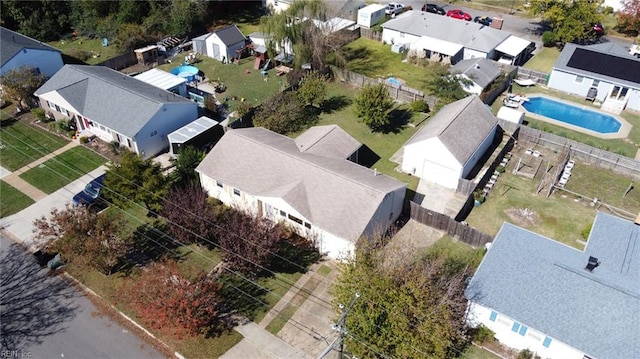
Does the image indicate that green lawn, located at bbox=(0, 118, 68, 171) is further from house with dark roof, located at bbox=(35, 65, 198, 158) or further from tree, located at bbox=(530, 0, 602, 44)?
tree, located at bbox=(530, 0, 602, 44)

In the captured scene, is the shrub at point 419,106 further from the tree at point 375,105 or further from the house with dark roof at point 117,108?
the house with dark roof at point 117,108

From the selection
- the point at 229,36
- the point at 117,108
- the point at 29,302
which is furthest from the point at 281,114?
the point at 29,302

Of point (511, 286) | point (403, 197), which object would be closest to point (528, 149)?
point (403, 197)

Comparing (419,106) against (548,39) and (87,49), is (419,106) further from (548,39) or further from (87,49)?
(87,49)

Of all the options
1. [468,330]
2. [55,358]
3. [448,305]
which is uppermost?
[448,305]

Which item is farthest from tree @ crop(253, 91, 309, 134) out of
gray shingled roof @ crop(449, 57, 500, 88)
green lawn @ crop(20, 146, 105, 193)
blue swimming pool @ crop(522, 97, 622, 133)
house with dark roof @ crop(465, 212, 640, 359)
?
blue swimming pool @ crop(522, 97, 622, 133)

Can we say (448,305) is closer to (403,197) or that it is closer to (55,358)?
(403,197)
